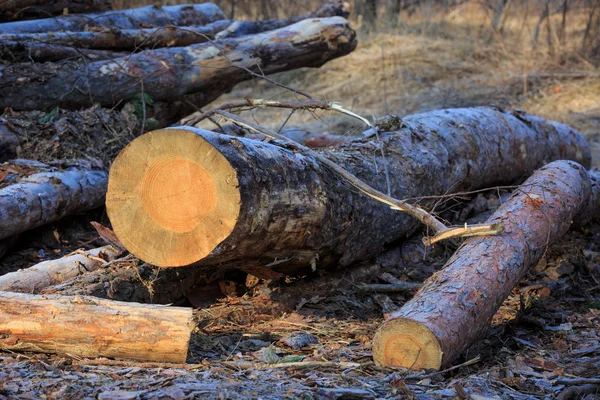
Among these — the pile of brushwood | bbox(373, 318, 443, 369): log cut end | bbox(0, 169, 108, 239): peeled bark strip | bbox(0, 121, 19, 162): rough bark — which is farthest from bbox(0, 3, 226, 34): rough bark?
bbox(373, 318, 443, 369): log cut end

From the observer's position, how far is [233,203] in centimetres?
331

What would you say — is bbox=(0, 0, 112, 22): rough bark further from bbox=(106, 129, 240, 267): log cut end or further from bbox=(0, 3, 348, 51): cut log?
bbox=(106, 129, 240, 267): log cut end

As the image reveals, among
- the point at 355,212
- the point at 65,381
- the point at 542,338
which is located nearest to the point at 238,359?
the point at 65,381

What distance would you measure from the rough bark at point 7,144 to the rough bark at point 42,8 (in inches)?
88.5

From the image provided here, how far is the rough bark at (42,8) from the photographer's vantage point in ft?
24.5

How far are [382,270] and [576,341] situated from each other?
5.04 feet

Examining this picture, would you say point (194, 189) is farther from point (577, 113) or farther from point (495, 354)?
point (577, 113)

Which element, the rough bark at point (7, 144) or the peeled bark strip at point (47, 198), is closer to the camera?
the peeled bark strip at point (47, 198)

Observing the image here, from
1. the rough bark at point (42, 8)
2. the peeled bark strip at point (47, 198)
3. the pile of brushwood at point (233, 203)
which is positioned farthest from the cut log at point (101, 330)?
the rough bark at point (42, 8)

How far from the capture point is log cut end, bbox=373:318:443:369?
3082 millimetres

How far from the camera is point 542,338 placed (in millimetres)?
3895

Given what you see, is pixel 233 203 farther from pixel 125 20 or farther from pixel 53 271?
pixel 125 20

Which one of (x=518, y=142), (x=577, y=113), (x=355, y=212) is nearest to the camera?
(x=355, y=212)

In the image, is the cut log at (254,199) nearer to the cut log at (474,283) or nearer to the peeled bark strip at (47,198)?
the cut log at (474,283)
